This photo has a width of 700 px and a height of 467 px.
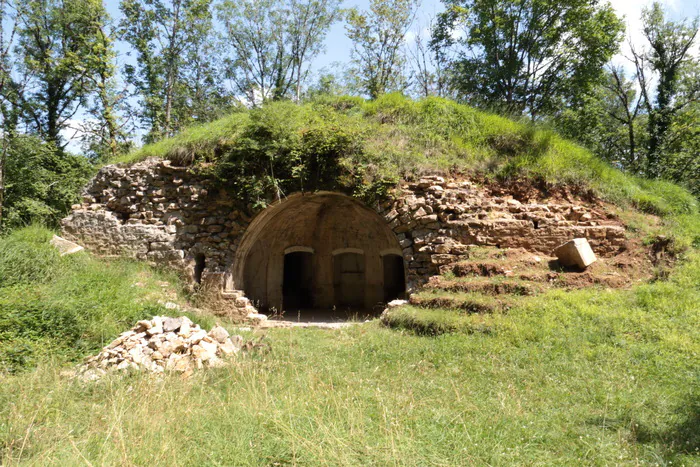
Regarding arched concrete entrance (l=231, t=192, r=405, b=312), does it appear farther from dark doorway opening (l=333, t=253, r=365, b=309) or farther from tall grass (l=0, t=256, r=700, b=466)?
tall grass (l=0, t=256, r=700, b=466)

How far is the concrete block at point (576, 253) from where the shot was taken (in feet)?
27.3

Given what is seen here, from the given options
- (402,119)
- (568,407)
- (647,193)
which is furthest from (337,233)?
(568,407)

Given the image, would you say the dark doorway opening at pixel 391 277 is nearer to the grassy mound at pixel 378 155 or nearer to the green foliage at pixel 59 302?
the grassy mound at pixel 378 155

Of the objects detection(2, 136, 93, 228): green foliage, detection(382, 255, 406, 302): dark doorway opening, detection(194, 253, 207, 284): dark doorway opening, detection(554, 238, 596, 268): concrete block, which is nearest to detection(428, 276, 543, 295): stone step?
detection(554, 238, 596, 268): concrete block

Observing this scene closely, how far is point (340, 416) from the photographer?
404 cm

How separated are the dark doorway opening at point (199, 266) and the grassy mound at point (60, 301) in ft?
2.72

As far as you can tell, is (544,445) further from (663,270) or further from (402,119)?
(402,119)

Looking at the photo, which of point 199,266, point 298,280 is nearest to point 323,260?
point 298,280

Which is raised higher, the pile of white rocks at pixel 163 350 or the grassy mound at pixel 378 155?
the grassy mound at pixel 378 155

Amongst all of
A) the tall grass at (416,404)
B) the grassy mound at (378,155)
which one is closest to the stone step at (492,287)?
the tall grass at (416,404)

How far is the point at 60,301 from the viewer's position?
6.79 metres

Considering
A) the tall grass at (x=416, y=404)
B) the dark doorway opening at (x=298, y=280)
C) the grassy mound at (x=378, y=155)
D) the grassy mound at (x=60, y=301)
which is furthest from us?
the dark doorway opening at (x=298, y=280)

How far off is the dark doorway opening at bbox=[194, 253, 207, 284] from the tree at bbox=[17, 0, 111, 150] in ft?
37.6

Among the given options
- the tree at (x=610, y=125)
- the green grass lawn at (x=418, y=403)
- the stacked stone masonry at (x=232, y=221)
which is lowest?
the green grass lawn at (x=418, y=403)
